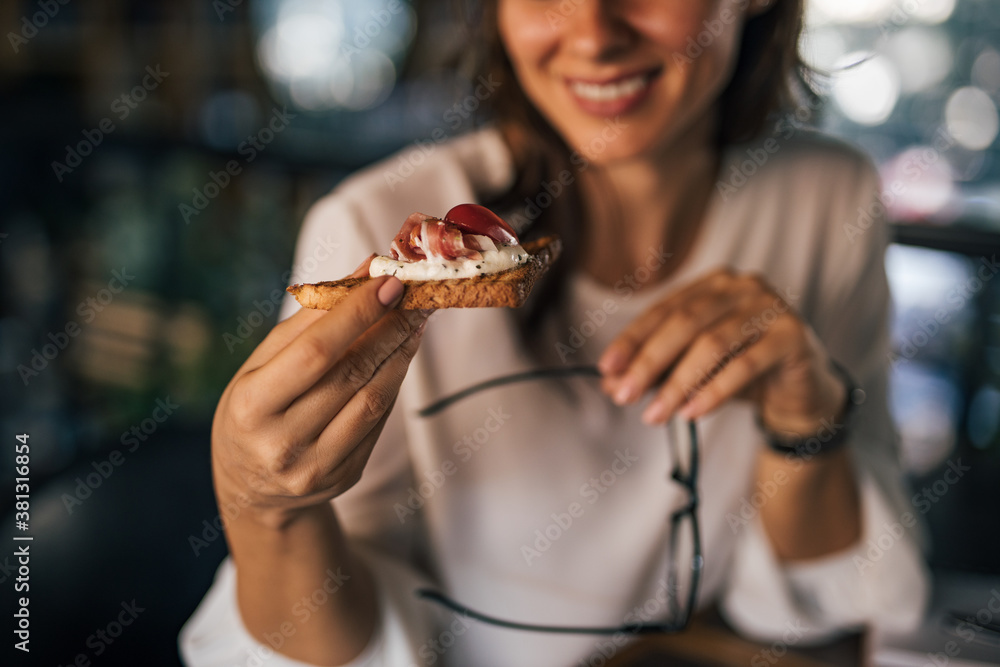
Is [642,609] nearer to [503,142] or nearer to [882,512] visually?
[882,512]

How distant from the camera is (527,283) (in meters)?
0.64

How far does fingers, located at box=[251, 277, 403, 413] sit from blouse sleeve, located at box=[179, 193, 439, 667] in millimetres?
237

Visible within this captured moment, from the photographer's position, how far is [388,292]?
0.49m

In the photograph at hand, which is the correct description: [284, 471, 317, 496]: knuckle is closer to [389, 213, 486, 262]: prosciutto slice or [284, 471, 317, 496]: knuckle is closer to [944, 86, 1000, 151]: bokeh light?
[389, 213, 486, 262]: prosciutto slice

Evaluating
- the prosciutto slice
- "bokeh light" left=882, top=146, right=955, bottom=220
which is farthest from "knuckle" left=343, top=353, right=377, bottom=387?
"bokeh light" left=882, top=146, right=955, bottom=220

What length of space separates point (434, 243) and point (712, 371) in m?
0.39

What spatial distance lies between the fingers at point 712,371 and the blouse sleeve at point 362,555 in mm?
325

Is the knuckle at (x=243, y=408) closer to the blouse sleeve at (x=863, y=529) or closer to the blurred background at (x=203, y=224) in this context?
the blurred background at (x=203, y=224)

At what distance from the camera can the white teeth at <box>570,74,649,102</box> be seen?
869 millimetres

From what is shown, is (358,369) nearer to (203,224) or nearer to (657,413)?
(657,413)

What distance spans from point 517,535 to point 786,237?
0.66 m

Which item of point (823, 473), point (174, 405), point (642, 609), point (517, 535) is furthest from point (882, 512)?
point (174, 405)

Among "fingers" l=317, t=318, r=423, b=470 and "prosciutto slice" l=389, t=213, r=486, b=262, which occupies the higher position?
"prosciutto slice" l=389, t=213, r=486, b=262

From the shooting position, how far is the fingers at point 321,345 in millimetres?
484
